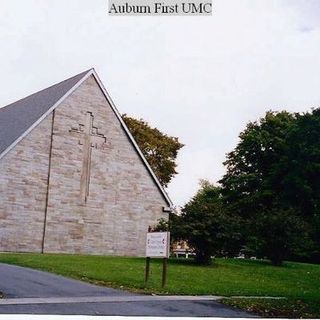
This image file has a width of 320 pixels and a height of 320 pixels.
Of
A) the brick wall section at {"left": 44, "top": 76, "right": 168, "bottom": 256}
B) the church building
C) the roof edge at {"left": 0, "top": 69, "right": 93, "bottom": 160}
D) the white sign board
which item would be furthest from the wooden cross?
the white sign board

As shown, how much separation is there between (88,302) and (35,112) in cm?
1632

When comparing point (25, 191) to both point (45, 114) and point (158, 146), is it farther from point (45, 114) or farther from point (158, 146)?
point (158, 146)

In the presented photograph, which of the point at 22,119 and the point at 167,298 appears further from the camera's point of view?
the point at 22,119

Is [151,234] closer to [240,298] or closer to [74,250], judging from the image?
[240,298]

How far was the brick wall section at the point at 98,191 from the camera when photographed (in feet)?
80.3

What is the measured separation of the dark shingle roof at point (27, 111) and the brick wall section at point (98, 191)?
0.66 m

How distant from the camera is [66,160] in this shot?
985 inches

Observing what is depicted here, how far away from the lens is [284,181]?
25.7m

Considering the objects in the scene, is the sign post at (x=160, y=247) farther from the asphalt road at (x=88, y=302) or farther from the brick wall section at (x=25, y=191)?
the brick wall section at (x=25, y=191)

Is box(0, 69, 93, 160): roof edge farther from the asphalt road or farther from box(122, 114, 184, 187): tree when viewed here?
box(122, 114, 184, 187): tree

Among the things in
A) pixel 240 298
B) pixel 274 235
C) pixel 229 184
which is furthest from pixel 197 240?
pixel 229 184

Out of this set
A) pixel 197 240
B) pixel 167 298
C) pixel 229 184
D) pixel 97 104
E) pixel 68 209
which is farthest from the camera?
pixel 229 184

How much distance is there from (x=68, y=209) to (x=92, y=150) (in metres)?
2.83

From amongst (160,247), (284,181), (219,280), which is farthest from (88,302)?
(284,181)
